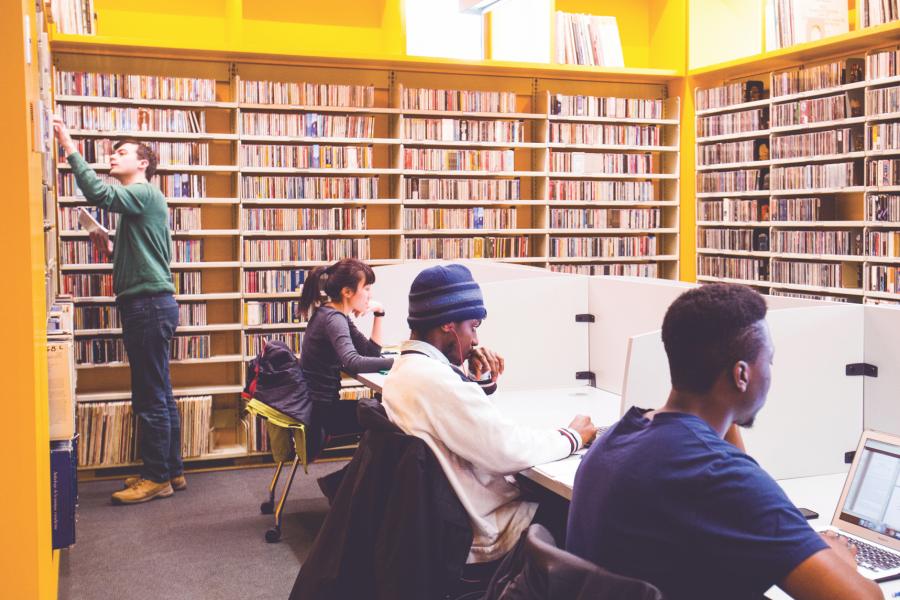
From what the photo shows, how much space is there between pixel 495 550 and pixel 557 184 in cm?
424

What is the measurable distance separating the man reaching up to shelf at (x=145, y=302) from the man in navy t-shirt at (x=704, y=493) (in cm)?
364

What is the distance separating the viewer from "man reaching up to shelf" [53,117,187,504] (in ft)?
16.0

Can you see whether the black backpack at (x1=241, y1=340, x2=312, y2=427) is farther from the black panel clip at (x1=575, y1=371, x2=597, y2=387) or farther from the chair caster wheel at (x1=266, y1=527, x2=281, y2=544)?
the black panel clip at (x1=575, y1=371, x2=597, y2=387)

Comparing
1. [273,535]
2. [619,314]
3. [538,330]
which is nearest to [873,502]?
[619,314]

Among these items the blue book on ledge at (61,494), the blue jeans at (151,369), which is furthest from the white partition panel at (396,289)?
the blue book on ledge at (61,494)

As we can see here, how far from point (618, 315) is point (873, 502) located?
179 centimetres

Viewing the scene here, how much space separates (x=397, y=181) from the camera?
610 centimetres

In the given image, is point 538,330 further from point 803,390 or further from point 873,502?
point 873,502

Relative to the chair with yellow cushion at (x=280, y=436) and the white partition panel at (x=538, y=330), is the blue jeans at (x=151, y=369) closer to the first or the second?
the chair with yellow cushion at (x=280, y=436)

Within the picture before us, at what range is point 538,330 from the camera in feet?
13.1

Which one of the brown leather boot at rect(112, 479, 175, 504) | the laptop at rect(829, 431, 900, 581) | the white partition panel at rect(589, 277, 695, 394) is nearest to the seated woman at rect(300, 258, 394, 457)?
the white partition panel at rect(589, 277, 695, 394)

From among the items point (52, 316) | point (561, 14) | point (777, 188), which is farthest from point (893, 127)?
point (52, 316)

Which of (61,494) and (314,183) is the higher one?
(314,183)

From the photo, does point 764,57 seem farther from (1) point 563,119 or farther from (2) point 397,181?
(2) point 397,181
